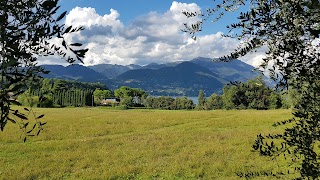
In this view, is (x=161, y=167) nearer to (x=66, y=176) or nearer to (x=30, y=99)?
(x=66, y=176)

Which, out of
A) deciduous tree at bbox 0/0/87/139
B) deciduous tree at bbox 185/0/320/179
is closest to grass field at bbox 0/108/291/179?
deciduous tree at bbox 185/0/320/179

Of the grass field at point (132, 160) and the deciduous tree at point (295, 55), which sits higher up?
the deciduous tree at point (295, 55)

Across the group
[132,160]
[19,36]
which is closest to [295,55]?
[19,36]

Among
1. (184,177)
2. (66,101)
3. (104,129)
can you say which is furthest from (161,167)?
(66,101)

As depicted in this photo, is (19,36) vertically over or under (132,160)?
over

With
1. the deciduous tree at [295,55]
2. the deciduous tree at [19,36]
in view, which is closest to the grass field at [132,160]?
the deciduous tree at [295,55]

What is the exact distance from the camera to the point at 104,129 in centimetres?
3488

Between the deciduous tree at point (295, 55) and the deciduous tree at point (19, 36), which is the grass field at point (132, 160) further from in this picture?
the deciduous tree at point (19, 36)

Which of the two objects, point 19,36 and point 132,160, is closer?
point 19,36

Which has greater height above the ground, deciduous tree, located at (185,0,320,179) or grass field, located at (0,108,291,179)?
deciduous tree, located at (185,0,320,179)

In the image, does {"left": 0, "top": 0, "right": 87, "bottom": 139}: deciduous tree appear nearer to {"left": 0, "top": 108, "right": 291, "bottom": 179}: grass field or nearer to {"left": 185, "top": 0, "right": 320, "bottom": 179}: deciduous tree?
{"left": 185, "top": 0, "right": 320, "bottom": 179}: deciduous tree

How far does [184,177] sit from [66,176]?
206 inches

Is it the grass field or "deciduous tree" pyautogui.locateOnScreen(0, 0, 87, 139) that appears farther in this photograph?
the grass field

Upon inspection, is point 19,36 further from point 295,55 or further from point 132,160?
point 132,160
